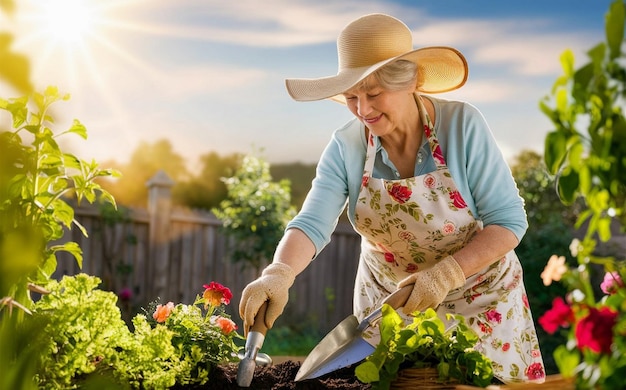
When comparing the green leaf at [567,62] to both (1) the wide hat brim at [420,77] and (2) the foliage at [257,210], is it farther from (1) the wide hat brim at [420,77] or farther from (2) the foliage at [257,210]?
(2) the foliage at [257,210]

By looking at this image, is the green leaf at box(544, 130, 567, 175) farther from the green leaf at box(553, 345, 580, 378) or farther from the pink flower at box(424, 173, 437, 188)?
the pink flower at box(424, 173, 437, 188)

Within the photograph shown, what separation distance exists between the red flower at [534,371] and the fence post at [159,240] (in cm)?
612

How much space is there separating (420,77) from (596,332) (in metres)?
1.82

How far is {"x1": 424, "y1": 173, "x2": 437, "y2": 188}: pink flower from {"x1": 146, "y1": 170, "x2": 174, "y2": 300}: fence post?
19.8 feet

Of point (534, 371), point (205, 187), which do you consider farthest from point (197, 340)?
point (205, 187)

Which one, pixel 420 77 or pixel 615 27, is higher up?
pixel 420 77

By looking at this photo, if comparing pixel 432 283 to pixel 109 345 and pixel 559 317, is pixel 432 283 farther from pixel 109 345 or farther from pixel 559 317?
pixel 559 317

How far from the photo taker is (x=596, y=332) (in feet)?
2.42

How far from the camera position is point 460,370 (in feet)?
4.63

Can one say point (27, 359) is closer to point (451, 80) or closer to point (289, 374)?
point (289, 374)

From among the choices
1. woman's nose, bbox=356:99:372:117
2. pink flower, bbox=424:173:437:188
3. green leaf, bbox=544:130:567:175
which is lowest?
green leaf, bbox=544:130:567:175

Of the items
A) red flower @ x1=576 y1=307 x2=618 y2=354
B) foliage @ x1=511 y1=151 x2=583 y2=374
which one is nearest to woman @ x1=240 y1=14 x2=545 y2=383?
red flower @ x1=576 y1=307 x2=618 y2=354

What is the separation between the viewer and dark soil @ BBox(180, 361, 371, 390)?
5.38 feet

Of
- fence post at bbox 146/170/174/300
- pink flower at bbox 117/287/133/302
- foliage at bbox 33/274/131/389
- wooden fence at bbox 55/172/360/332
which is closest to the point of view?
foliage at bbox 33/274/131/389
